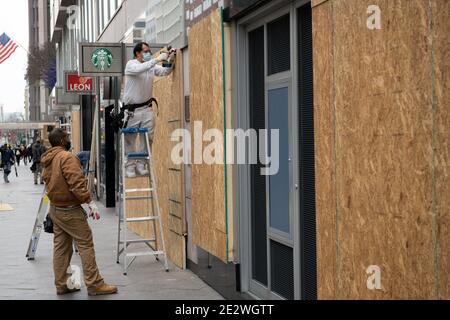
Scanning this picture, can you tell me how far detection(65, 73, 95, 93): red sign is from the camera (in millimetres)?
22844

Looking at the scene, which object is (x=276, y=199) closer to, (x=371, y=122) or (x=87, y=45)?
(x=371, y=122)

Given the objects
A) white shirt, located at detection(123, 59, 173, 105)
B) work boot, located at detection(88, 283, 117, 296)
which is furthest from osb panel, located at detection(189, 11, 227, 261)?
white shirt, located at detection(123, 59, 173, 105)

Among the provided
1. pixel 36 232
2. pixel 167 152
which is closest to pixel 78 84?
pixel 36 232

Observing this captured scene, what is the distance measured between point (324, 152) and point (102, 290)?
13.1ft

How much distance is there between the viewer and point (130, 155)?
9.73 m

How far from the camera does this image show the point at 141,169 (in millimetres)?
9906

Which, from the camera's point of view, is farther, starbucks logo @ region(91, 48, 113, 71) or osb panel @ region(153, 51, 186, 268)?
starbucks logo @ region(91, 48, 113, 71)

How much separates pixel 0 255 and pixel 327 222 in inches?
297

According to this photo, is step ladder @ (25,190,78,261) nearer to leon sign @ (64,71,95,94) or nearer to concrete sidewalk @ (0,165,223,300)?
concrete sidewalk @ (0,165,223,300)

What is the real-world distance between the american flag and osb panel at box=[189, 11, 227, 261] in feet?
97.9

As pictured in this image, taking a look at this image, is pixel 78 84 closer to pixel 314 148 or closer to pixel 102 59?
pixel 102 59
